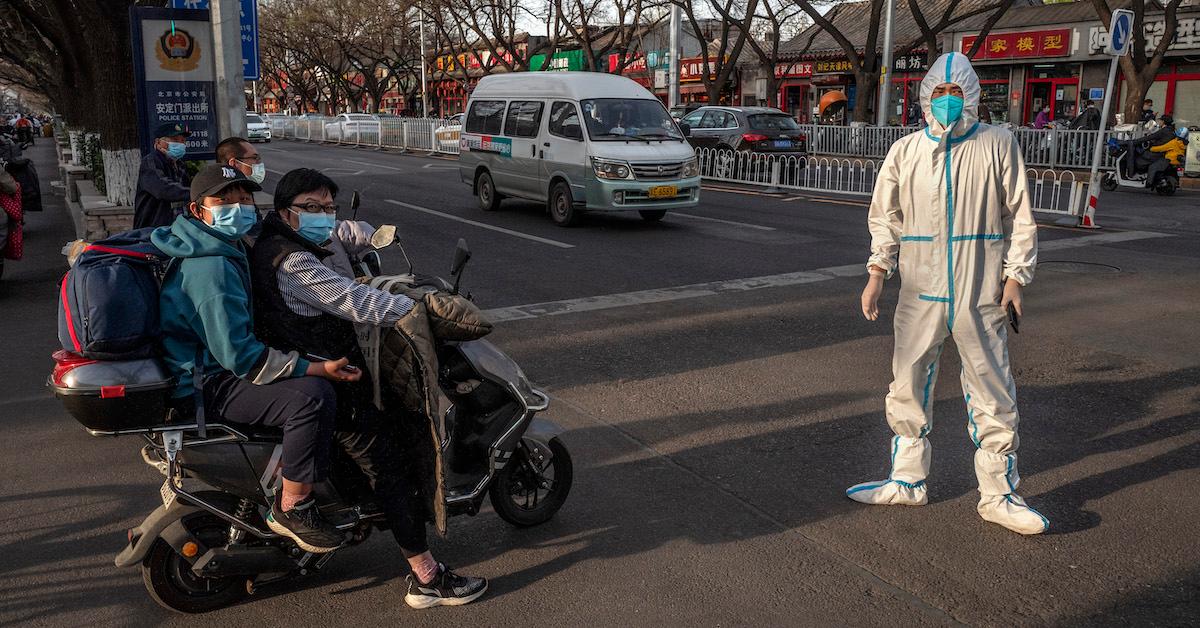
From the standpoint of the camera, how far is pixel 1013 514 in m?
4.16

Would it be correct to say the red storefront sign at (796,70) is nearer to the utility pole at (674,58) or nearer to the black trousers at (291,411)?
the utility pole at (674,58)

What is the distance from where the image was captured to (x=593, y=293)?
9258 mm

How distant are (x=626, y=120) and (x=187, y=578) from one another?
11.4 meters

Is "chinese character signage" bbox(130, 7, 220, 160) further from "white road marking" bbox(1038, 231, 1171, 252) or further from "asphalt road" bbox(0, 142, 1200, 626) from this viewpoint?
"white road marking" bbox(1038, 231, 1171, 252)

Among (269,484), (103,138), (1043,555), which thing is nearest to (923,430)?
(1043,555)

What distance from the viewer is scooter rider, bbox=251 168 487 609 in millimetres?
3299

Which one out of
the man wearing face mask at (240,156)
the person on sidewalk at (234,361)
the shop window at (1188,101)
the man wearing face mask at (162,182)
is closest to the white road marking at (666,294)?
the man wearing face mask at (240,156)

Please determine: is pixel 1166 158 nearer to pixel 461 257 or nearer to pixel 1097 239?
pixel 1097 239

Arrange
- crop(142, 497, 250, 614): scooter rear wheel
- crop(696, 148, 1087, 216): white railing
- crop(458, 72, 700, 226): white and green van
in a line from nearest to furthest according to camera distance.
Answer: crop(142, 497, 250, 614): scooter rear wheel
crop(458, 72, 700, 226): white and green van
crop(696, 148, 1087, 216): white railing

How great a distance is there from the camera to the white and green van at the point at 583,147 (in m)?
13.4

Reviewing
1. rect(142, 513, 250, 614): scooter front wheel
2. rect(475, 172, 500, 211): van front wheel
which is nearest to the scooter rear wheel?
rect(142, 513, 250, 614): scooter front wheel

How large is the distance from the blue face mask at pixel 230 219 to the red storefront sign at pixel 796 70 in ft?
130

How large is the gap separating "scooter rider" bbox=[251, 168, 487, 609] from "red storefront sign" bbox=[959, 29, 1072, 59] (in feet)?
104

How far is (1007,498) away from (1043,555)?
317 mm
